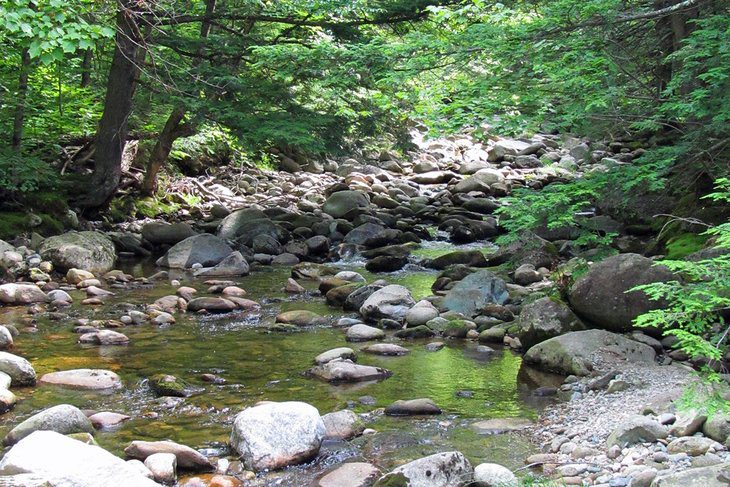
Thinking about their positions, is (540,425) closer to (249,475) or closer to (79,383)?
(249,475)

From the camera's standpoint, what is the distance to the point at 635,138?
1897cm

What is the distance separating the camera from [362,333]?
8.66m

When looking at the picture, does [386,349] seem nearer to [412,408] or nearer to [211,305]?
[412,408]

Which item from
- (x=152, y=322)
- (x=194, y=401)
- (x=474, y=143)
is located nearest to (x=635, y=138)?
(x=474, y=143)

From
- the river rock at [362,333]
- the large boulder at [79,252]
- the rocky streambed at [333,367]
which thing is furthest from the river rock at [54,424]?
the large boulder at [79,252]

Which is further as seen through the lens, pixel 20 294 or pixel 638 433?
pixel 20 294

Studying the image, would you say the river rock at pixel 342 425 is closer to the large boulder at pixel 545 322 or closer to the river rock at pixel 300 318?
the large boulder at pixel 545 322

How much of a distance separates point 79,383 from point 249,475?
2.57m

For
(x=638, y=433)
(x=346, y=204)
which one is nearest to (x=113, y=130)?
(x=346, y=204)

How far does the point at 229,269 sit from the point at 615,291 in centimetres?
700

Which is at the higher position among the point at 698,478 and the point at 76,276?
the point at 698,478

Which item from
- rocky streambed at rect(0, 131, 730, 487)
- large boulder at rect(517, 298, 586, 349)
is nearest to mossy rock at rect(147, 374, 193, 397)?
rocky streambed at rect(0, 131, 730, 487)

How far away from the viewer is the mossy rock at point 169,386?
657cm

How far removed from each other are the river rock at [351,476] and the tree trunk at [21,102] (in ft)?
33.6
